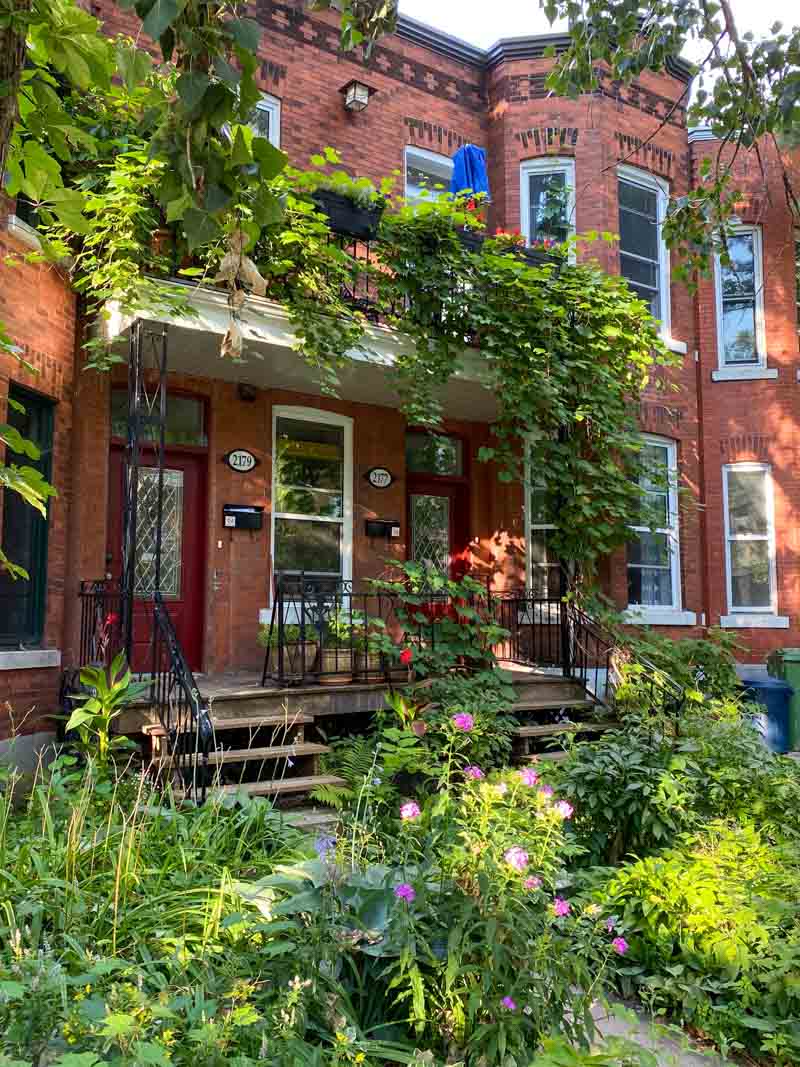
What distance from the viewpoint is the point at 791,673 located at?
991 centimetres

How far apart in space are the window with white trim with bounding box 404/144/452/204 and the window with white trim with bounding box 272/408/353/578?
351cm

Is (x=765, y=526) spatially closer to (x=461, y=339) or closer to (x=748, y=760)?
(x=461, y=339)

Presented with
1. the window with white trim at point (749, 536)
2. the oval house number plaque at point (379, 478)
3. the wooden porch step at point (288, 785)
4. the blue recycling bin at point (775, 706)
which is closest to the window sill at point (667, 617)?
the window with white trim at point (749, 536)

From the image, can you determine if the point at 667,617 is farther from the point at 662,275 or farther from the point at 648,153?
the point at 648,153

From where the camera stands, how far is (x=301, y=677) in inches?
290

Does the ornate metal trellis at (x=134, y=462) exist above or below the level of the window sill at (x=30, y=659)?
above

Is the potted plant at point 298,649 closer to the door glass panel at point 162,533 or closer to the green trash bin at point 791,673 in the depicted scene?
the door glass panel at point 162,533

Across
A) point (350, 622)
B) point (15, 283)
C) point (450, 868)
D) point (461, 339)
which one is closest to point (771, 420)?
point (461, 339)

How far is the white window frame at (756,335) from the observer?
38.4 ft

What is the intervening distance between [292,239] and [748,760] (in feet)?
17.7

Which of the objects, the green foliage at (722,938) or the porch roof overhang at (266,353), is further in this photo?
the porch roof overhang at (266,353)

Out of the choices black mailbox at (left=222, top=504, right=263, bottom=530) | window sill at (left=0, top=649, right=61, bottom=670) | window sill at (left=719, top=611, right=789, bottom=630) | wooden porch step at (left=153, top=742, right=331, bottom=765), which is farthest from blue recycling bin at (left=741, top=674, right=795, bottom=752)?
window sill at (left=0, top=649, right=61, bottom=670)

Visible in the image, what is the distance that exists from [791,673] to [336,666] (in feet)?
18.8

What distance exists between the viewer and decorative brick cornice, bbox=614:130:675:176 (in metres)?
11.6
